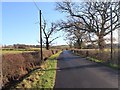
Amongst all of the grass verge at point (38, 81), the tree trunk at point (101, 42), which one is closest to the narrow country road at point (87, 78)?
the grass verge at point (38, 81)

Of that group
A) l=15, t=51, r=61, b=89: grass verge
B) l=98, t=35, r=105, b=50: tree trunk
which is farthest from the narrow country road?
l=98, t=35, r=105, b=50: tree trunk

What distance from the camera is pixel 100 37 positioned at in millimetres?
53656

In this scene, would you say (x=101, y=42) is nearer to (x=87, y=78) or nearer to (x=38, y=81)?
(x=87, y=78)

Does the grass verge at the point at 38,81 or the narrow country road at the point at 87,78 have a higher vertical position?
the grass verge at the point at 38,81

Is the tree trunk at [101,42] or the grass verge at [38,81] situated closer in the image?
the grass verge at [38,81]

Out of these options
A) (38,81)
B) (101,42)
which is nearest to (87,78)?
(38,81)

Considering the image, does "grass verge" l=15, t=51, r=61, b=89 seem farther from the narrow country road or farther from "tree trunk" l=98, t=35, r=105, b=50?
"tree trunk" l=98, t=35, r=105, b=50

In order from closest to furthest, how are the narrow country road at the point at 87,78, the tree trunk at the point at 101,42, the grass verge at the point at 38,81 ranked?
the grass verge at the point at 38,81, the narrow country road at the point at 87,78, the tree trunk at the point at 101,42

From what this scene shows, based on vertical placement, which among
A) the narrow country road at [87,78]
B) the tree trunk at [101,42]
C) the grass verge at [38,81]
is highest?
the tree trunk at [101,42]

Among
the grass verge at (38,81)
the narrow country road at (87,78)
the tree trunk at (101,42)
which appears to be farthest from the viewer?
the tree trunk at (101,42)

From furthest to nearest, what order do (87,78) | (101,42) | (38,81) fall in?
1. (101,42)
2. (87,78)
3. (38,81)

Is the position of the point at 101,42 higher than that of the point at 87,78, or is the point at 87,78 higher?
the point at 101,42

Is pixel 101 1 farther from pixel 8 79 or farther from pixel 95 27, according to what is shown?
pixel 8 79

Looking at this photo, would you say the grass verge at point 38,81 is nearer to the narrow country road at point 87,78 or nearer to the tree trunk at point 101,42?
the narrow country road at point 87,78
